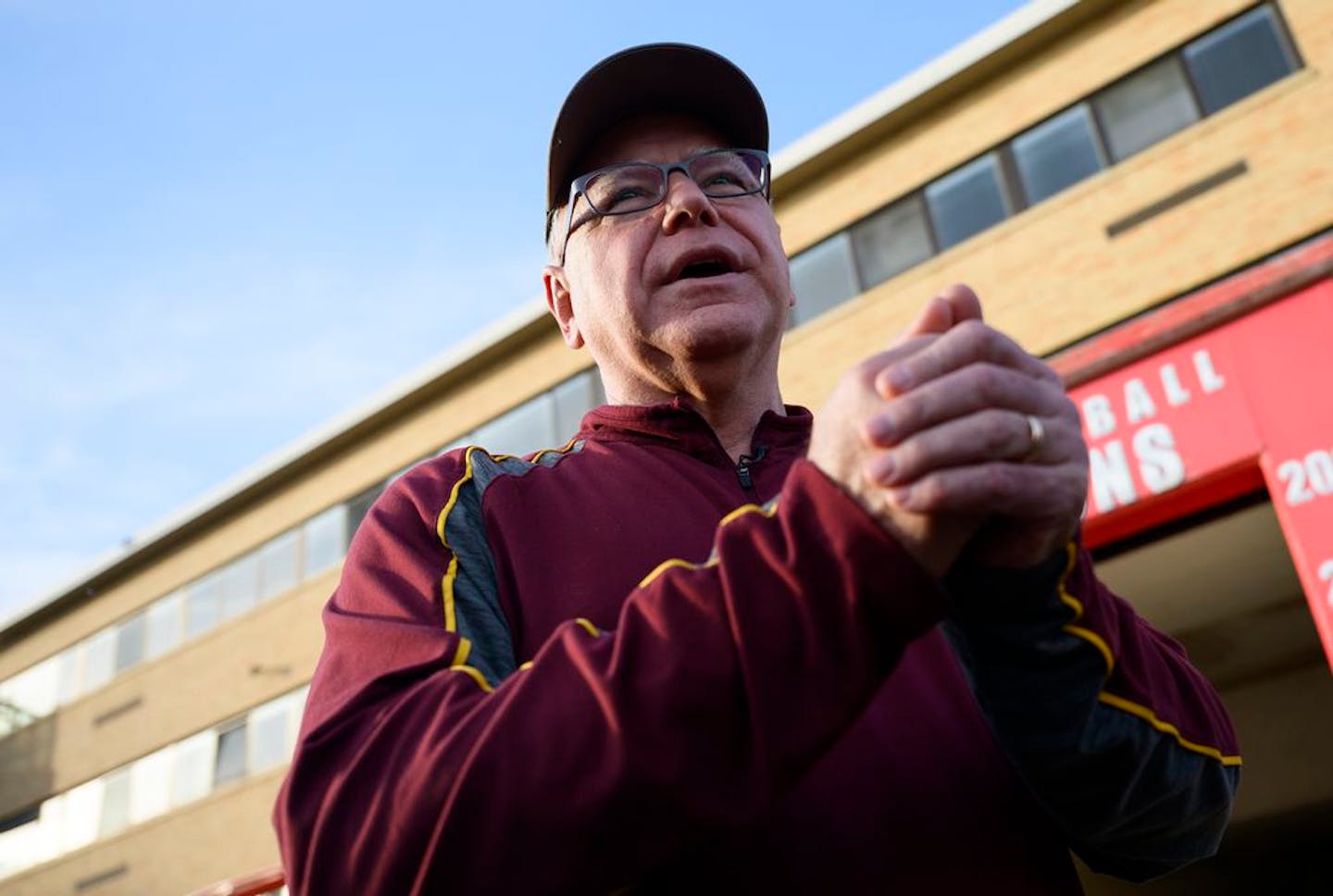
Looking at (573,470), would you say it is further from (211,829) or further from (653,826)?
(211,829)

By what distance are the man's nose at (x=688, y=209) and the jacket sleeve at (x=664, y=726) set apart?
1.13 m

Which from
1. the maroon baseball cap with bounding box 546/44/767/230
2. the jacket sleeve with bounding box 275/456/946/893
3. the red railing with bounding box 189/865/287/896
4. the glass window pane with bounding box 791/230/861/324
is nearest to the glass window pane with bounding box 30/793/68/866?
the red railing with bounding box 189/865/287/896

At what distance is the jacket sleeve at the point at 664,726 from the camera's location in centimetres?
102

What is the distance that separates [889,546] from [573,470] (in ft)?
3.18

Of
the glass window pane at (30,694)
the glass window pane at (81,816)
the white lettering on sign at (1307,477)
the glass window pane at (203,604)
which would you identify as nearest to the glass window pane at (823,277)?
the white lettering on sign at (1307,477)

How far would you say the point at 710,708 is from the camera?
1.02 meters

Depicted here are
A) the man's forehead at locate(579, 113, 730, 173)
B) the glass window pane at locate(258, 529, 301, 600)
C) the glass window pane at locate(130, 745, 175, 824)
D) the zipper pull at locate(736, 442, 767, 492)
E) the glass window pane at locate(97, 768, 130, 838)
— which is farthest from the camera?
the glass window pane at locate(97, 768, 130, 838)

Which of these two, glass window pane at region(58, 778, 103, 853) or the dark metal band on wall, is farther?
glass window pane at region(58, 778, 103, 853)

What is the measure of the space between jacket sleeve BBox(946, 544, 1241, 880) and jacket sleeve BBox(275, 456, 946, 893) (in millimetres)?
211

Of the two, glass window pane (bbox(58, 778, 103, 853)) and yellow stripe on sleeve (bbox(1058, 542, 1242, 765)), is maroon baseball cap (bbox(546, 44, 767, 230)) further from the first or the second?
glass window pane (bbox(58, 778, 103, 853))

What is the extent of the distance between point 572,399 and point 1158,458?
898cm

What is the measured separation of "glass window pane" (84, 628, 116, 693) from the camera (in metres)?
20.8

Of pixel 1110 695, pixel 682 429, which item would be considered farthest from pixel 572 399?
pixel 1110 695

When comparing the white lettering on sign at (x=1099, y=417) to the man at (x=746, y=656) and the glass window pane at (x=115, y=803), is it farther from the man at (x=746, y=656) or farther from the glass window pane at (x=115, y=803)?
the glass window pane at (x=115, y=803)
